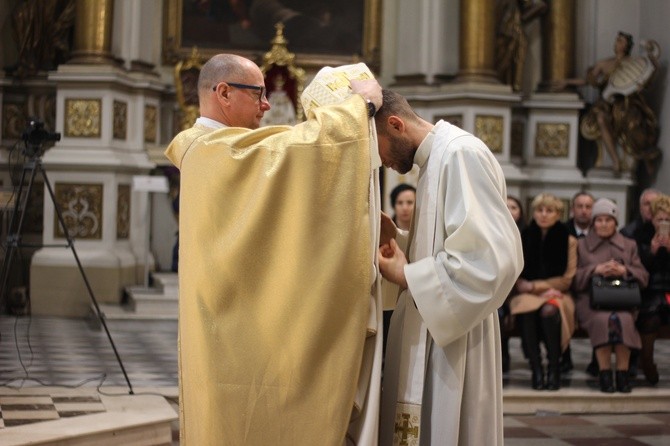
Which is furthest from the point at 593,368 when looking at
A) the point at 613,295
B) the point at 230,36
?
the point at 230,36

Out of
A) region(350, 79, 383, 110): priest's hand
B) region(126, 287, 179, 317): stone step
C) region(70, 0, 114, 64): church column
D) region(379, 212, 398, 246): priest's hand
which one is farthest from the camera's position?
region(70, 0, 114, 64): church column

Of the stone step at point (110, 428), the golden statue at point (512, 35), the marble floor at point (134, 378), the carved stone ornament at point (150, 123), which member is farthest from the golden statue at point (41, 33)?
the stone step at point (110, 428)

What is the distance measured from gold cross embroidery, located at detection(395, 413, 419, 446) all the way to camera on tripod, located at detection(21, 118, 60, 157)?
392 centimetres

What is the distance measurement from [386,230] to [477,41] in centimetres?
898

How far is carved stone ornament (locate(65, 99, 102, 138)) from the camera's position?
37.2ft

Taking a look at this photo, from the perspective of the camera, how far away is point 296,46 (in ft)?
41.4

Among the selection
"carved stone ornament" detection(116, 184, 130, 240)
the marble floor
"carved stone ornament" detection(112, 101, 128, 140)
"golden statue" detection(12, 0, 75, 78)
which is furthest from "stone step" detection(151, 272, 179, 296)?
"golden statue" detection(12, 0, 75, 78)

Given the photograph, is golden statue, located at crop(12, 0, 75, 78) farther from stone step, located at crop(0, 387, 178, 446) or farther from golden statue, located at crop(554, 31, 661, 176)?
stone step, located at crop(0, 387, 178, 446)

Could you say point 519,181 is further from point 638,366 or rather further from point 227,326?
point 227,326

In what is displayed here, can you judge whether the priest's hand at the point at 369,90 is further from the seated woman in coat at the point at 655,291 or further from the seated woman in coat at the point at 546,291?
the seated woman in coat at the point at 655,291

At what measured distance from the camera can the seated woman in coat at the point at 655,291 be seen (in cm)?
752

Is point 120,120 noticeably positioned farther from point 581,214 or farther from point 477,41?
point 581,214

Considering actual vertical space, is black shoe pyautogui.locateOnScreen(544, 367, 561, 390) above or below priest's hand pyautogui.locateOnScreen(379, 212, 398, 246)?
below

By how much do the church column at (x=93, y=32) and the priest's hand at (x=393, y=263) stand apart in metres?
8.74
